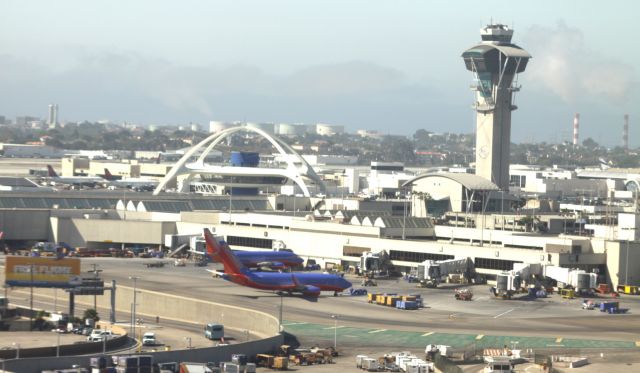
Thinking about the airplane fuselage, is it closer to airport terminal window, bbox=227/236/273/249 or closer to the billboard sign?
the billboard sign

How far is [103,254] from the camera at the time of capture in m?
145

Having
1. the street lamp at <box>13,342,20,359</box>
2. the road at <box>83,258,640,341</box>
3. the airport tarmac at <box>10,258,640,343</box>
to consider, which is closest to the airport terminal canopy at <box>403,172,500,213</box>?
the airport tarmac at <box>10,258,640,343</box>

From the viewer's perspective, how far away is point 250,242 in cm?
14850

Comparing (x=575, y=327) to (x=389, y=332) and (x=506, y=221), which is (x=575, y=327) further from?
(x=506, y=221)

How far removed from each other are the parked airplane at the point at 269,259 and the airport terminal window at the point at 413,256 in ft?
29.2

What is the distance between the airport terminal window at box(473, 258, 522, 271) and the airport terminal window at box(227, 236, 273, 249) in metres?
27.2

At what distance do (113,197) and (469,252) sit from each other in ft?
251

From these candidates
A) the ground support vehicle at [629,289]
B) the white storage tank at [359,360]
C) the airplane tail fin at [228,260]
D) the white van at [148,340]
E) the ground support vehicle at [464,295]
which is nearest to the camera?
the white van at [148,340]

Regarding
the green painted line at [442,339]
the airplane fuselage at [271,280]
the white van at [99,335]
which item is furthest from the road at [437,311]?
the white van at [99,335]

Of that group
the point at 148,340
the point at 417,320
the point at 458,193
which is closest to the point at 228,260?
the point at 417,320

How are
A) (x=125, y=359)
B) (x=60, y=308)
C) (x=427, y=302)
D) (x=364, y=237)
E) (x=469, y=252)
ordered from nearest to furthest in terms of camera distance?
(x=125, y=359)
(x=60, y=308)
(x=427, y=302)
(x=469, y=252)
(x=364, y=237)

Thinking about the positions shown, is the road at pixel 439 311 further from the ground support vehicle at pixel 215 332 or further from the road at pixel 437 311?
the ground support vehicle at pixel 215 332

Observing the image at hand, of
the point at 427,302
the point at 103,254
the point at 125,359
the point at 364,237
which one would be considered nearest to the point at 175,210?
the point at 103,254

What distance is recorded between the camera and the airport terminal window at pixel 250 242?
482 ft
